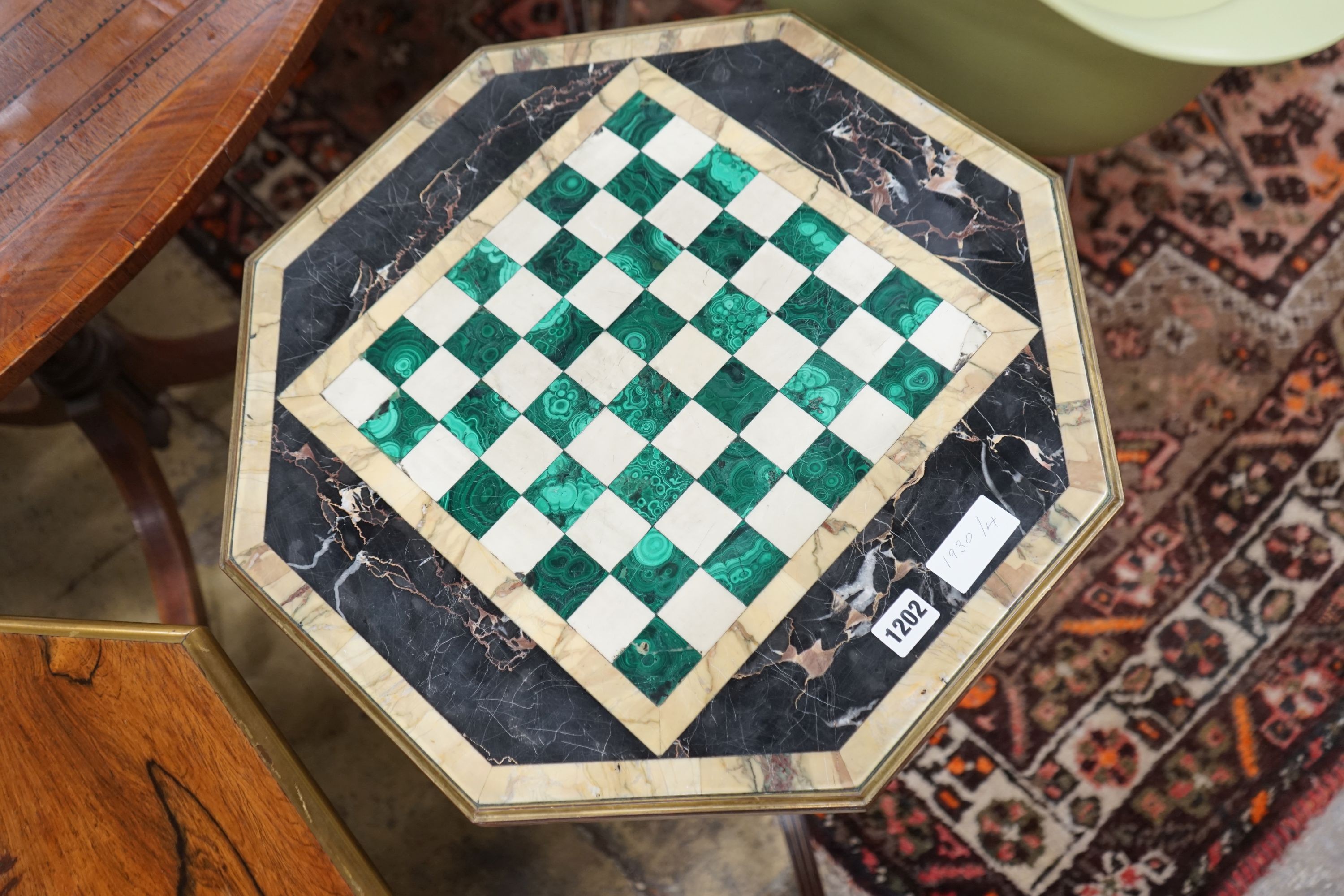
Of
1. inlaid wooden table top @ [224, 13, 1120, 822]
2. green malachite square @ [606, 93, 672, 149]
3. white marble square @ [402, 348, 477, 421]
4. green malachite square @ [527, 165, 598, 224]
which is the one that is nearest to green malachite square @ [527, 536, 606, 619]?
inlaid wooden table top @ [224, 13, 1120, 822]

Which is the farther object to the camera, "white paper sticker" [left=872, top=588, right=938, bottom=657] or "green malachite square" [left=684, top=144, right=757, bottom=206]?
"green malachite square" [left=684, top=144, right=757, bottom=206]

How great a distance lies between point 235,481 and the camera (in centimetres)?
113

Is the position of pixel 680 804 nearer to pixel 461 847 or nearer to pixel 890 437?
pixel 890 437

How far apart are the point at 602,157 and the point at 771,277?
30cm

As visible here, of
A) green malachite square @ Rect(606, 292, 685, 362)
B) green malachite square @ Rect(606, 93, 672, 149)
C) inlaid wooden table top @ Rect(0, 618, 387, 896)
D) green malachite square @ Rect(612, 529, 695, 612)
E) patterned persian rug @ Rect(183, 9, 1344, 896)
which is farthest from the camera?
patterned persian rug @ Rect(183, 9, 1344, 896)

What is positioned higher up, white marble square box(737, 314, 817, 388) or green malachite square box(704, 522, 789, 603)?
white marble square box(737, 314, 817, 388)

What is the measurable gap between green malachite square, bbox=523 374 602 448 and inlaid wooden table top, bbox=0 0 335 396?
49cm

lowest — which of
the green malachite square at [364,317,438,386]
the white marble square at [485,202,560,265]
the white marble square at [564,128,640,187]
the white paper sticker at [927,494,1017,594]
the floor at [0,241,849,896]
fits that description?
the floor at [0,241,849,896]

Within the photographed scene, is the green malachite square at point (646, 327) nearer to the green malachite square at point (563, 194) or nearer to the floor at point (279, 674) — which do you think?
the green malachite square at point (563, 194)

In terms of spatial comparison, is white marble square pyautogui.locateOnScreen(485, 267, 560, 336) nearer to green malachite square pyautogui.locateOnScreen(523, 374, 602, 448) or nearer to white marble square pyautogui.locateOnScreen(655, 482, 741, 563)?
green malachite square pyautogui.locateOnScreen(523, 374, 602, 448)

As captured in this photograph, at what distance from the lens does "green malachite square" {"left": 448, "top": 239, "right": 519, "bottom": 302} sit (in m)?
1.21

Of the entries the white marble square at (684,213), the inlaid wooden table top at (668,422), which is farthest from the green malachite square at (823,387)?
the white marble square at (684,213)

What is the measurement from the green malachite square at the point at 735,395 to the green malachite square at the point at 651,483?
0.28ft

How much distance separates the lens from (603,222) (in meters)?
1.22
